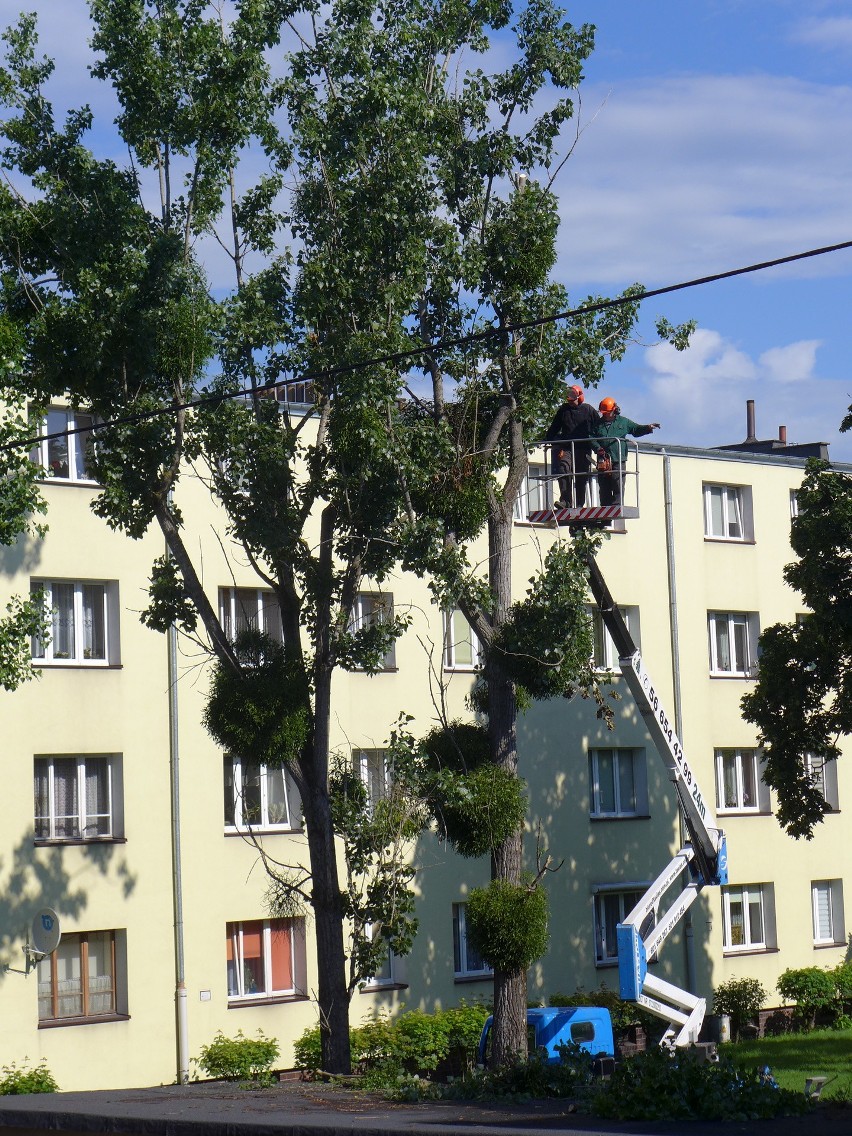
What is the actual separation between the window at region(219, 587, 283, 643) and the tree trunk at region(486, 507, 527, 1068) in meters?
7.25

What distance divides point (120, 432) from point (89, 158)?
3283 mm

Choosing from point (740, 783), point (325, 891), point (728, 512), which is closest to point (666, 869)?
point (325, 891)

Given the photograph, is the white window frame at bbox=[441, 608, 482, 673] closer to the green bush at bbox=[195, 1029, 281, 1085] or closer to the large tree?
the large tree

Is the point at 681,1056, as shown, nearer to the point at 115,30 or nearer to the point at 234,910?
the point at 115,30

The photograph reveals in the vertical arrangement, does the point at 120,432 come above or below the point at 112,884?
above

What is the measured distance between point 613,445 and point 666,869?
7977 millimetres

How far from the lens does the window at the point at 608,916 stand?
3400 centimetres

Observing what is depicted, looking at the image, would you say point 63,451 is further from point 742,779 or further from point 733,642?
point 742,779

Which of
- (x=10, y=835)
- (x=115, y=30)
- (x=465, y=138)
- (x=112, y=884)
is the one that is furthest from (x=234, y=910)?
(x=115, y=30)

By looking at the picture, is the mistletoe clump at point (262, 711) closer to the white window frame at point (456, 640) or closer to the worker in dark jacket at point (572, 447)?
the worker in dark jacket at point (572, 447)

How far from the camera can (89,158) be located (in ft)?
59.5

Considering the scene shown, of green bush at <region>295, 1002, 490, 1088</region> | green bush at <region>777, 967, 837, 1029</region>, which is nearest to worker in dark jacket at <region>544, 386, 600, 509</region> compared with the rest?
green bush at <region>295, 1002, 490, 1088</region>

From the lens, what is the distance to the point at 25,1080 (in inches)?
949

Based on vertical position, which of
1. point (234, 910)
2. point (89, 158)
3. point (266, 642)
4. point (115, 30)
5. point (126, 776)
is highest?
point (115, 30)
